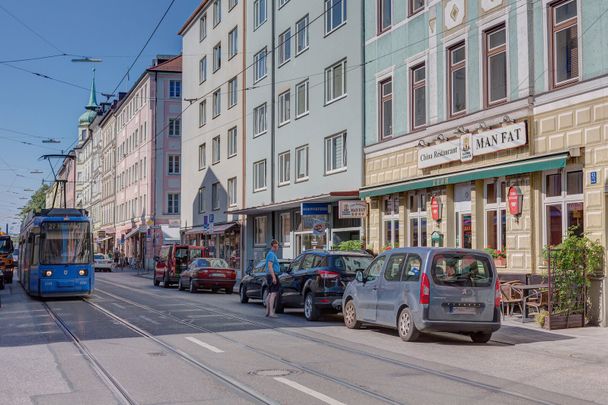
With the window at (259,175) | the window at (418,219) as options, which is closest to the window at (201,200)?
the window at (259,175)

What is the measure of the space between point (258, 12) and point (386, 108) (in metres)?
16.1

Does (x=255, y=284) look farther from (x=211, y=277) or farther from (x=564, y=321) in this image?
(x=564, y=321)

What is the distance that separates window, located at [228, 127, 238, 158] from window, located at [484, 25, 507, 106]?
78.5 feet

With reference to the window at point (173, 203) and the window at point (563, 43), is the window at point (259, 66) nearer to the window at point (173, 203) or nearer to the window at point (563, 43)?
the window at point (563, 43)

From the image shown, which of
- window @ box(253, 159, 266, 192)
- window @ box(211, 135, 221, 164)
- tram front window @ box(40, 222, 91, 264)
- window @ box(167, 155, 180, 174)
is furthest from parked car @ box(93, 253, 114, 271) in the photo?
tram front window @ box(40, 222, 91, 264)

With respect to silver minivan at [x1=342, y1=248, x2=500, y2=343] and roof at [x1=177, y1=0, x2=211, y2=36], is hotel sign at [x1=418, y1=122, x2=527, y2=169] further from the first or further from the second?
roof at [x1=177, y1=0, x2=211, y2=36]

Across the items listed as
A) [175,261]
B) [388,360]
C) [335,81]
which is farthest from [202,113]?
[388,360]

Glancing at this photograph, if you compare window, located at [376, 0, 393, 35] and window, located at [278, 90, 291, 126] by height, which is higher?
window, located at [376, 0, 393, 35]

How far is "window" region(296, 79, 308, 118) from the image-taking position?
33.0 metres

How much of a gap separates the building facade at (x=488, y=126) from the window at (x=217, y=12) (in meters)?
21.5

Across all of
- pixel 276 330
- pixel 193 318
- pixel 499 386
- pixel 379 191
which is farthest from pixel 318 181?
pixel 499 386

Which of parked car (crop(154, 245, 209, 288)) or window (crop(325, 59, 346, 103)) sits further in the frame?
parked car (crop(154, 245, 209, 288))

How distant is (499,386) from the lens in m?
8.96

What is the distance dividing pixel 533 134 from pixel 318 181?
13.4 metres
